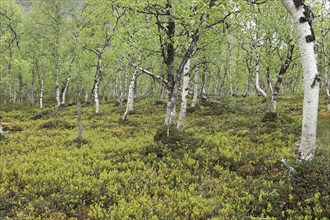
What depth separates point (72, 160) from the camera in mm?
10555

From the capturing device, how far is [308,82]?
291 inches

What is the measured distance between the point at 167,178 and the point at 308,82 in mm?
5079

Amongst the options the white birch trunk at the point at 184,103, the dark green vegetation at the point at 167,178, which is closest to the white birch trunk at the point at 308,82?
the dark green vegetation at the point at 167,178

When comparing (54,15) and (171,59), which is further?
(54,15)

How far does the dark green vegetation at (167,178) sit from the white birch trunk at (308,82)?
624 millimetres

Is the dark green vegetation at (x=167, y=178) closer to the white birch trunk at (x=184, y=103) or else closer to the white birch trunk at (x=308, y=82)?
the white birch trunk at (x=308, y=82)

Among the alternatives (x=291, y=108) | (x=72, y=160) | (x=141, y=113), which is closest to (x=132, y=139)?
(x=72, y=160)

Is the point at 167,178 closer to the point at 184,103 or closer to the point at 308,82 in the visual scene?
the point at 308,82

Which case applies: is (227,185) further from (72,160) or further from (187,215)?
(72,160)

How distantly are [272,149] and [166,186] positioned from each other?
16.7 feet

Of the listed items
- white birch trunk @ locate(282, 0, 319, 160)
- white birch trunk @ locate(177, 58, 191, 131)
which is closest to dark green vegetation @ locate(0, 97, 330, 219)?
white birch trunk @ locate(282, 0, 319, 160)

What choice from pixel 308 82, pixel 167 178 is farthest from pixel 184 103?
pixel 308 82

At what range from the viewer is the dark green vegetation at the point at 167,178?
21.9 ft

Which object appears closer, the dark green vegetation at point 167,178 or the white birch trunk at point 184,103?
the dark green vegetation at point 167,178
